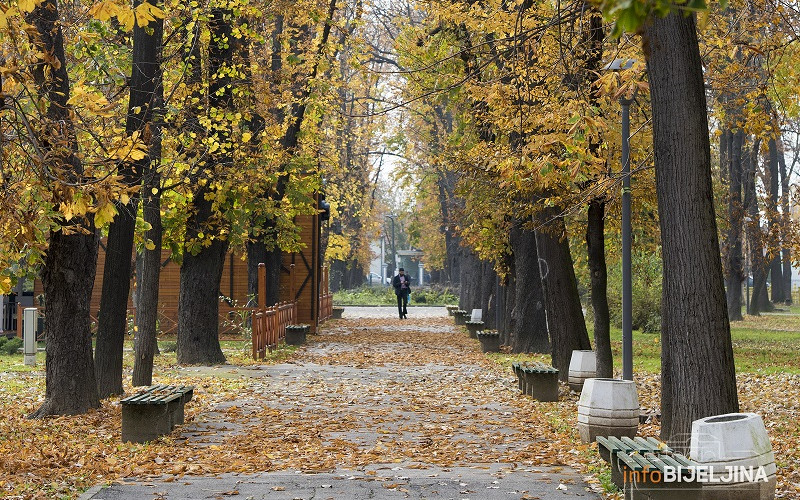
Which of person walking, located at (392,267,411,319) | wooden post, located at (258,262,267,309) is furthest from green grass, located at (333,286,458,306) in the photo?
wooden post, located at (258,262,267,309)

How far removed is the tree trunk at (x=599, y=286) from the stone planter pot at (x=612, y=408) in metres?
4.89

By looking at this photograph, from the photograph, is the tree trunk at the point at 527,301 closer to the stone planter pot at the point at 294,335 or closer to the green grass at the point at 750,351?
the green grass at the point at 750,351

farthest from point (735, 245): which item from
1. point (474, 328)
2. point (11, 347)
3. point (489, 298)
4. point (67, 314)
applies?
point (67, 314)

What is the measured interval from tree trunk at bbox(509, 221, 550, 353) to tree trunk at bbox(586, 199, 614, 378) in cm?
859

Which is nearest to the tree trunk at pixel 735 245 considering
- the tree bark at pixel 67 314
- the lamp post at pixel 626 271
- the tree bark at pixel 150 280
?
the lamp post at pixel 626 271

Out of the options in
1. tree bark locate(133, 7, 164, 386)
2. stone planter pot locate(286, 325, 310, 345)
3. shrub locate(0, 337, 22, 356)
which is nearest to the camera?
tree bark locate(133, 7, 164, 386)

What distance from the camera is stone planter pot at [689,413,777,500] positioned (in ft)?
22.6

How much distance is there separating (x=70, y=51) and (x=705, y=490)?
34.3 ft

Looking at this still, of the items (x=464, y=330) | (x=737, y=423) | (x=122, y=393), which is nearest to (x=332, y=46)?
(x=122, y=393)

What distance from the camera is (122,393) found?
1492cm

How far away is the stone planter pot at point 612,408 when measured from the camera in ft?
34.9

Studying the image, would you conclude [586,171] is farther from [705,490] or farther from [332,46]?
[332,46]

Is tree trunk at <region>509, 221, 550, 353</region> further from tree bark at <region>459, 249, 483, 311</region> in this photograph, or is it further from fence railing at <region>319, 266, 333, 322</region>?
fence railing at <region>319, 266, 333, 322</region>

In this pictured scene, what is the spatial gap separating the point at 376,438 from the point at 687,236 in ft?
14.9
